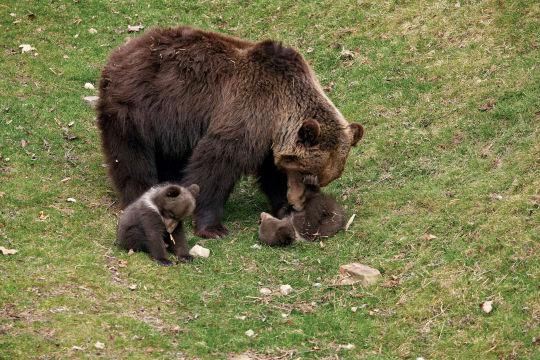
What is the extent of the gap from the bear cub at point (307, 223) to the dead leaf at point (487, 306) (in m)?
2.76

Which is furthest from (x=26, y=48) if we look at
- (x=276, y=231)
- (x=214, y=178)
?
(x=276, y=231)

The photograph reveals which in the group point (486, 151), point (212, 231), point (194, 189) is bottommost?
point (212, 231)

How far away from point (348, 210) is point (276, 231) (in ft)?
4.43

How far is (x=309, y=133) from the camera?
38.0 feet

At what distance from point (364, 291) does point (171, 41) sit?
189 inches

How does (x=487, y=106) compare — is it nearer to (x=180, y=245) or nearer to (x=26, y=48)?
(x=180, y=245)

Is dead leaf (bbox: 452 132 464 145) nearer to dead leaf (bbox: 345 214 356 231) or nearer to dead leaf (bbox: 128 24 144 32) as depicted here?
dead leaf (bbox: 345 214 356 231)

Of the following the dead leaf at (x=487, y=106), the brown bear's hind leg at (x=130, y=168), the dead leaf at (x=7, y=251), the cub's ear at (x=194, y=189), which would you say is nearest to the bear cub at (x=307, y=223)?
the cub's ear at (x=194, y=189)

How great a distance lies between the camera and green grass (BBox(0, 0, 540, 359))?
28.7ft

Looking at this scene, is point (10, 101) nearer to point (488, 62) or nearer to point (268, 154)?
point (268, 154)

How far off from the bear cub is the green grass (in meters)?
0.19

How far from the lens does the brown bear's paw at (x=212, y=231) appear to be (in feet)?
37.6

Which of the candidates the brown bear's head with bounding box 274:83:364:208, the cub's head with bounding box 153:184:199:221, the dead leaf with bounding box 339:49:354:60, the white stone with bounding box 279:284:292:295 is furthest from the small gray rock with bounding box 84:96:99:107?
the white stone with bounding box 279:284:292:295

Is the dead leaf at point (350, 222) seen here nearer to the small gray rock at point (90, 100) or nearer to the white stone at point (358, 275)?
the white stone at point (358, 275)
